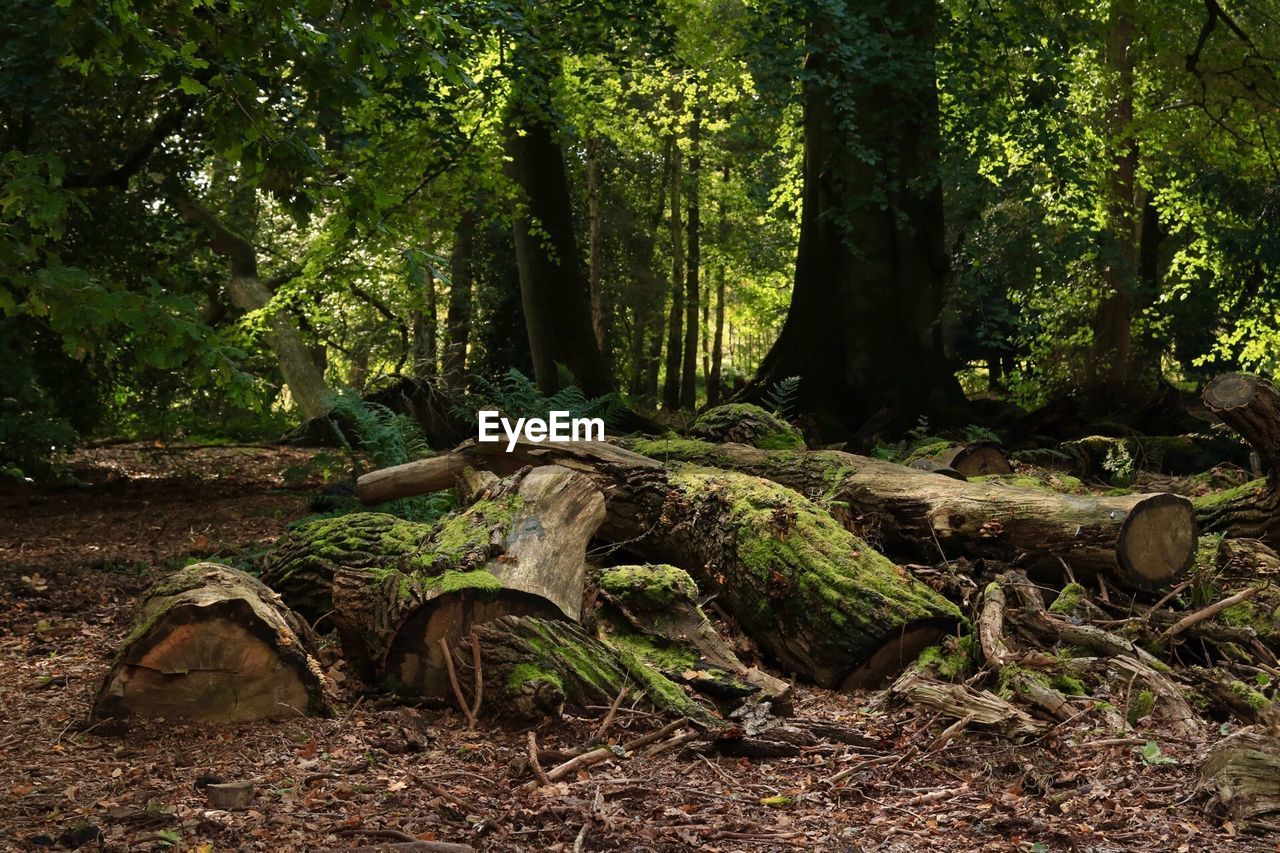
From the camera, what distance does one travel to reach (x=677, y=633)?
616cm

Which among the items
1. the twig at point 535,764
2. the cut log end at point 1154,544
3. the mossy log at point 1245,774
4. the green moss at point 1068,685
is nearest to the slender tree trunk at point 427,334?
the cut log end at point 1154,544

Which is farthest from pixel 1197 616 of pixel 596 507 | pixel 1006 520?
pixel 596 507

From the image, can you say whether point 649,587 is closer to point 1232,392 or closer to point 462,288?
point 1232,392

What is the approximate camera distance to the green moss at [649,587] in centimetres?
633

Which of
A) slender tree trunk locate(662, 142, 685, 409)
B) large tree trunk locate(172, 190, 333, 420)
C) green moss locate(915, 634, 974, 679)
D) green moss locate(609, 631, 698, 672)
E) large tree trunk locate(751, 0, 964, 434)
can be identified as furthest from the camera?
slender tree trunk locate(662, 142, 685, 409)

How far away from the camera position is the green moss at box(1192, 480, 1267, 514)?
7.88 m

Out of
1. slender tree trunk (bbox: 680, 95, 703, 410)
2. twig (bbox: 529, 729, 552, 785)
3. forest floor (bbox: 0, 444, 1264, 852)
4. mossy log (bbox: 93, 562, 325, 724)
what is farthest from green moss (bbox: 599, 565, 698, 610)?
slender tree trunk (bbox: 680, 95, 703, 410)

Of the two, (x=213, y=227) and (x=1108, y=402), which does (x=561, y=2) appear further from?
(x=1108, y=402)

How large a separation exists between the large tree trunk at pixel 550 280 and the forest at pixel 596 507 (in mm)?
66

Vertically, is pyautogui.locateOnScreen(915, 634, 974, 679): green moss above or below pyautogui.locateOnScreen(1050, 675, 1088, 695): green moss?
above

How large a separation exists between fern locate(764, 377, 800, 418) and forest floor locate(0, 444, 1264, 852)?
22.2ft

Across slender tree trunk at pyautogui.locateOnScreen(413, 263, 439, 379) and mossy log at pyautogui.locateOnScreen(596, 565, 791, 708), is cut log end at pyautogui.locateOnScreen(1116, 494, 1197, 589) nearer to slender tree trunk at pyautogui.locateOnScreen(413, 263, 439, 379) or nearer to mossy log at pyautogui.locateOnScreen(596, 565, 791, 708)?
mossy log at pyautogui.locateOnScreen(596, 565, 791, 708)

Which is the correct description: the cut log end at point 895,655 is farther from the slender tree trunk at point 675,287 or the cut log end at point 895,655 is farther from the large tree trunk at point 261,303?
the slender tree trunk at point 675,287

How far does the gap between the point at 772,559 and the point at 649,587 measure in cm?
81
